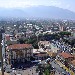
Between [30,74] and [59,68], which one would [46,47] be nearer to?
[59,68]

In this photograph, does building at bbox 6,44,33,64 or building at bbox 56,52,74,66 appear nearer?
building at bbox 56,52,74,66

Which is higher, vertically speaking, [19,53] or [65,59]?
[19,53]

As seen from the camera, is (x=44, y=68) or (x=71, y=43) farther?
(x=71, y=43)

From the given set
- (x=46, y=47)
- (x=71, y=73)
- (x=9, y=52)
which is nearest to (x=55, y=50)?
(x=46, y=47)

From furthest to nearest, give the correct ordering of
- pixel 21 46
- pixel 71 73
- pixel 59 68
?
pixel 21 46 → pixel 59 68 → pixel 71 73

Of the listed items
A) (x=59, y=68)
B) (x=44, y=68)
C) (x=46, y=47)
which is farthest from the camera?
(x=46, y=47)

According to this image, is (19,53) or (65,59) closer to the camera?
(65,59)

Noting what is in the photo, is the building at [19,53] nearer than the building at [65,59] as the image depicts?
No
